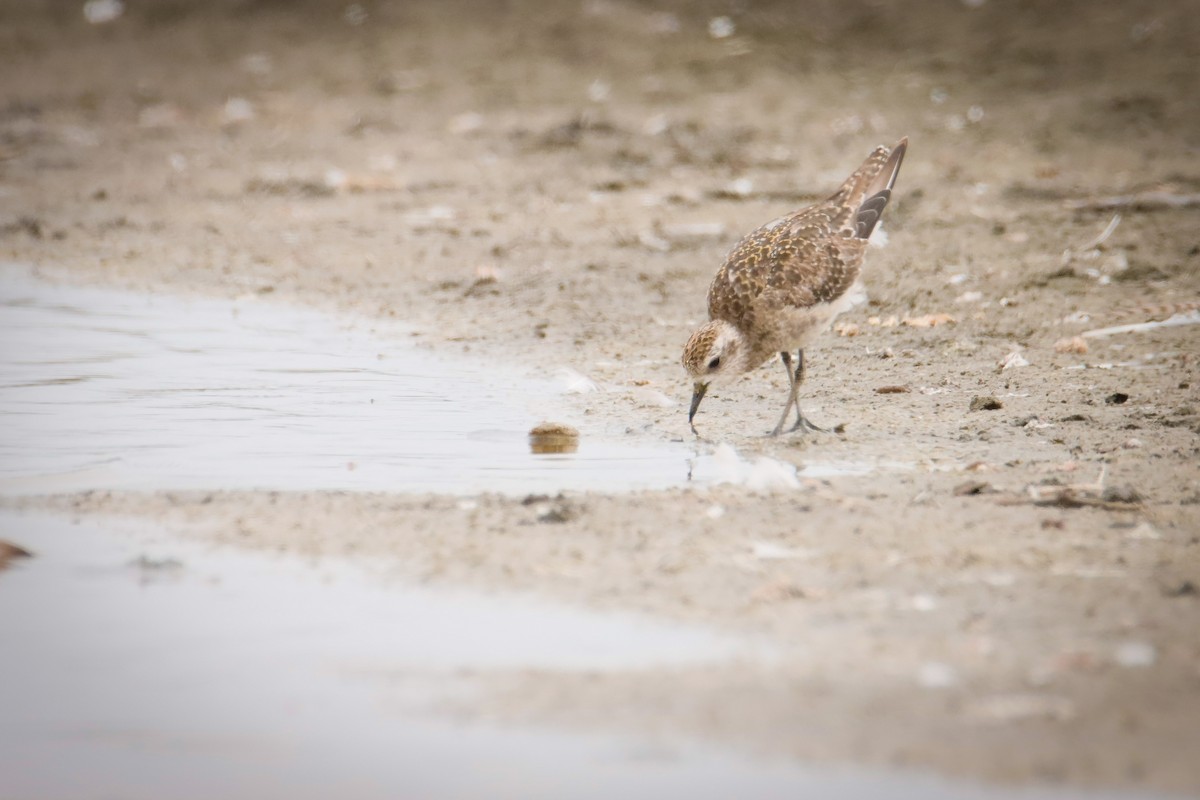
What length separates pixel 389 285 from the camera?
1016 cm

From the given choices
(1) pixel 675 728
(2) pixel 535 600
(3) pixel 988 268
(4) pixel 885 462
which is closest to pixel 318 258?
(3) pixel 988 268

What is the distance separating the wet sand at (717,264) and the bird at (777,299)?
36 cm

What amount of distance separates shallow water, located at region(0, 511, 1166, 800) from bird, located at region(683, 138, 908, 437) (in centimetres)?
244

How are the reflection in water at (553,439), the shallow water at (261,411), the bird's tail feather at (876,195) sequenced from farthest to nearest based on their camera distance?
the bird's tail feather at (876,195) < the reflection in water at (553,439) < the shallow water at (261,411)

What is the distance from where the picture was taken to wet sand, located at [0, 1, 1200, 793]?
404 centimetres

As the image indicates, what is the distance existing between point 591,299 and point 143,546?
4.79m

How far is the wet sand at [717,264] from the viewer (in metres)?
4.04

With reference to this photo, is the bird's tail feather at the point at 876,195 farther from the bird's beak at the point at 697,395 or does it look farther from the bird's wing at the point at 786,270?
the bird's beak at the point at 697,395

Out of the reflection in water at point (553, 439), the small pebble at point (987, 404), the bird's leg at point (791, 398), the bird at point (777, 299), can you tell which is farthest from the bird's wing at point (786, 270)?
the reflection in water at point (553, 439)

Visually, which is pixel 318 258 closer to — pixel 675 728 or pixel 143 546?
pixel 143 546

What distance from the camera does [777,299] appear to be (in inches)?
275

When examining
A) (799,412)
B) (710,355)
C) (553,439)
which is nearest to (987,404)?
(799,412)

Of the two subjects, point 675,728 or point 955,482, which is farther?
point 955,482

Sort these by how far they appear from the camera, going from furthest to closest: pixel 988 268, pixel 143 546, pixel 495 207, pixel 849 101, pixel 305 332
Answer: pixel 849 101 → pixel 495 207 → pixel 988 268 → pixel 305 332 → pixel 143 546
